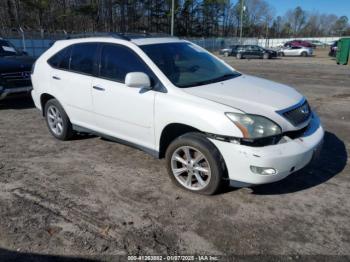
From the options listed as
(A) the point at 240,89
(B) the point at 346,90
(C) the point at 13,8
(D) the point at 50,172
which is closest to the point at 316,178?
(A) the point at 240,89

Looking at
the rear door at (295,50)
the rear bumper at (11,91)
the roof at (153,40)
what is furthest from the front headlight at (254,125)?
the rear door at (295,50)

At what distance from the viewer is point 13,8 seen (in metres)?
48.6

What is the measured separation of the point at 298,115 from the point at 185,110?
4.29 ft

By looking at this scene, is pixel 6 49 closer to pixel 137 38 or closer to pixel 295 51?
pixel 137 38

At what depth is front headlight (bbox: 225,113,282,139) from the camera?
10.9ft

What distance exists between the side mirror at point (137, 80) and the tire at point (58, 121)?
6.50 ft

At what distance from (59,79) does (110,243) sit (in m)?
3.17

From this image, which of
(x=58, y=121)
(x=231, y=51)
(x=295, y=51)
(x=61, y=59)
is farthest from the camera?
(x=295, y=51)

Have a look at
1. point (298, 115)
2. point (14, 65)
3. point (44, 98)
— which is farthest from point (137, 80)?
point (14, 65)

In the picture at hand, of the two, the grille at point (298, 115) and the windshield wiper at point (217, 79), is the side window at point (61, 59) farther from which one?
the grille at point (298, 115)

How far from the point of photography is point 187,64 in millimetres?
4496

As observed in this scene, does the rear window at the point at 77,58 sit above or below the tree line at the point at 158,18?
below

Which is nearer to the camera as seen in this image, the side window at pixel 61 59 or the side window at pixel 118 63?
the side window at pixel 118 63

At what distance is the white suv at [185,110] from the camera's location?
339 centimetres
